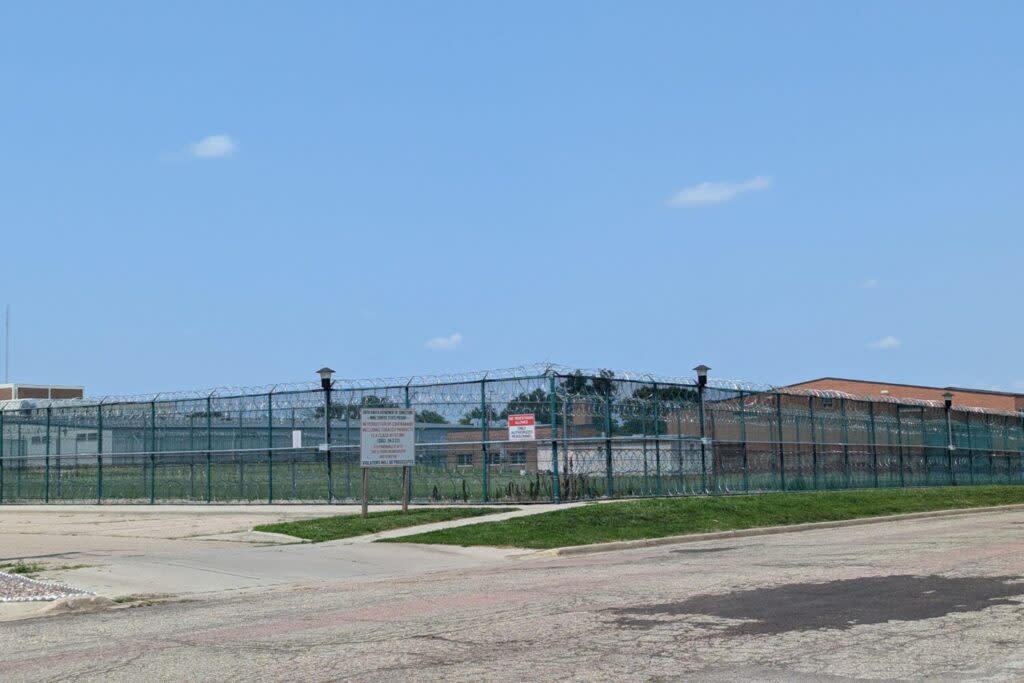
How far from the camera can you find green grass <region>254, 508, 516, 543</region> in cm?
2222

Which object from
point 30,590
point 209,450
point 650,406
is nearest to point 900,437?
point 650,406

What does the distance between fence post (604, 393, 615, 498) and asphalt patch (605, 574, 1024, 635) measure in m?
14.0

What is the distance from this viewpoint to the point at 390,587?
15227 mm

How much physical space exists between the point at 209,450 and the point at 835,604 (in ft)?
77.1

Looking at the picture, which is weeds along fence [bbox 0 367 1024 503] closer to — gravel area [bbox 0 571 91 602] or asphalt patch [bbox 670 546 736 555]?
asphalt patch [bbox 670 546 736 555]

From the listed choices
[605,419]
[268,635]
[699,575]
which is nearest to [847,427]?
[605,419]

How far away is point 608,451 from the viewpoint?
1118 inches

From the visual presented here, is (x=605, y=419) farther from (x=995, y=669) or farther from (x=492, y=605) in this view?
(x=995, y=669)

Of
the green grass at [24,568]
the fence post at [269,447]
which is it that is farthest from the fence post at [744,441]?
the green grass at [24,568]

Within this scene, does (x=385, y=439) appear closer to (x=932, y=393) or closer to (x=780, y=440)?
(x=780, y=440)

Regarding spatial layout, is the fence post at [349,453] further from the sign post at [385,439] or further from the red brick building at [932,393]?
the red brick building at [932,393]

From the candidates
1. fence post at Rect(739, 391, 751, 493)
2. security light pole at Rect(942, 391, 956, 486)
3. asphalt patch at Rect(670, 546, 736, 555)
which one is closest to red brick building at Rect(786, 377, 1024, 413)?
security light pole at Rect(942, 391, 956, 486)

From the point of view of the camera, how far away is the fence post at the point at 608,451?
A: 2828 centimetres

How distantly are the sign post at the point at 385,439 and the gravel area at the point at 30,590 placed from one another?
860cm
